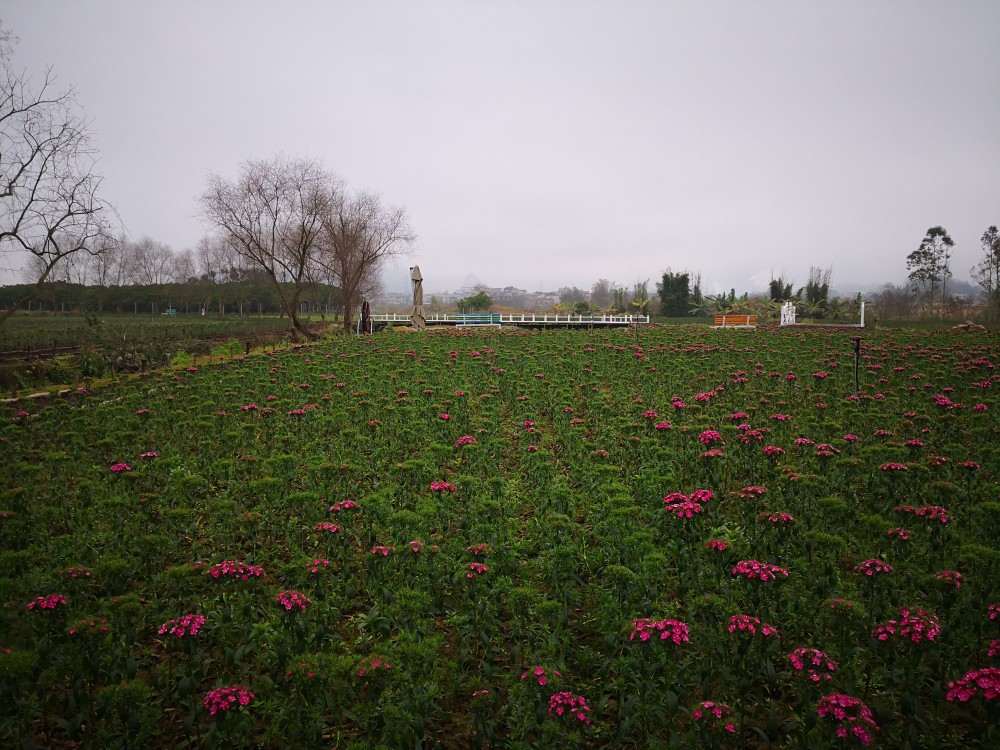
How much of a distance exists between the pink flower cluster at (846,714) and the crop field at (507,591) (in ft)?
0.06

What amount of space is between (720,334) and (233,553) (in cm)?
2276

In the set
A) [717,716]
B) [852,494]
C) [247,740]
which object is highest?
[852,494]

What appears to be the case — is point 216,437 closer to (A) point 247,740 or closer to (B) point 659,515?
(A) point 247,740

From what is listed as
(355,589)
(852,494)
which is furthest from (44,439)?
(852,494)

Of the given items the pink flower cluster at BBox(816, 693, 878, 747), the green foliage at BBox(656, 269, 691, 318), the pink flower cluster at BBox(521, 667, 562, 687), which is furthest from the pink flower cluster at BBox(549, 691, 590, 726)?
the green foliage at BBox(656, 269, 691, 318)

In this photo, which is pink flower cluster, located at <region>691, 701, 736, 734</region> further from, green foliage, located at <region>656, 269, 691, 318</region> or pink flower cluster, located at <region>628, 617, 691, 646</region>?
green foliage, located at <region>656, 269, 691, 318</region>

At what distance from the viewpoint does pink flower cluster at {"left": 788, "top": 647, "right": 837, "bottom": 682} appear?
10.8 ft

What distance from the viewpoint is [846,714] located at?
9.68ft

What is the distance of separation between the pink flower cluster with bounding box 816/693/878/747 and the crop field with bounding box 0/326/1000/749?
18 millimetres

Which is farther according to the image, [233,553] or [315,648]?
[233,553]

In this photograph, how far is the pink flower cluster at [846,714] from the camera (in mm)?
2880

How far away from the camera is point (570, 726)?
11.5ft

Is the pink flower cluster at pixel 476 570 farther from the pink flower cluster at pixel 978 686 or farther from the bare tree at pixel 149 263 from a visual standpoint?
the bare tree at pixel 149 263

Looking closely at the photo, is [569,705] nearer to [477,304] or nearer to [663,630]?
[663,630]
